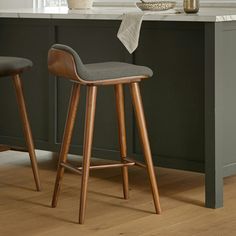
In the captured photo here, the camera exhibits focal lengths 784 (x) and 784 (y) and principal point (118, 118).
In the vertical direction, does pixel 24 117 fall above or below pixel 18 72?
below

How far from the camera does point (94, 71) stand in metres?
3.69

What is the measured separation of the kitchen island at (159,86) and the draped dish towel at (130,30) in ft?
0.23

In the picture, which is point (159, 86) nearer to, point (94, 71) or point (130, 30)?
point (130, 30)

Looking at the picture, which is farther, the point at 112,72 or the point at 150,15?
the point at 150,15

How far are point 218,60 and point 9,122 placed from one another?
1732mm

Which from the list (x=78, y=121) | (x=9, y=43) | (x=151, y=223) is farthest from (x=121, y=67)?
(x=9, y=43)

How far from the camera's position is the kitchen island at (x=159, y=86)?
400cm

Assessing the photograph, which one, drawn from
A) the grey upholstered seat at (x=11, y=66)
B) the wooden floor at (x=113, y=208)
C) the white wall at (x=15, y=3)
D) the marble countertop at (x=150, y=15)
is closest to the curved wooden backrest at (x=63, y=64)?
the grey upholstered seat at (x=11, y=66)

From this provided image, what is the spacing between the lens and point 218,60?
3961 millimetres

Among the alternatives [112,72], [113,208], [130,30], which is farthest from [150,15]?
[113,208]

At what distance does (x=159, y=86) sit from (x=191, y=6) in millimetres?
476

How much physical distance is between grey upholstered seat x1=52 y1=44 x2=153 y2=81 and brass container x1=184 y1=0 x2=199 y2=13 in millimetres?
640

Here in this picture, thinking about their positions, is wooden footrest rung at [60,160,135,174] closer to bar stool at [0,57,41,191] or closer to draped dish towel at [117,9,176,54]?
bar stool at [0,57,41,191]

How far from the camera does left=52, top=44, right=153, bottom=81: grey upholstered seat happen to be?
3664 mm
